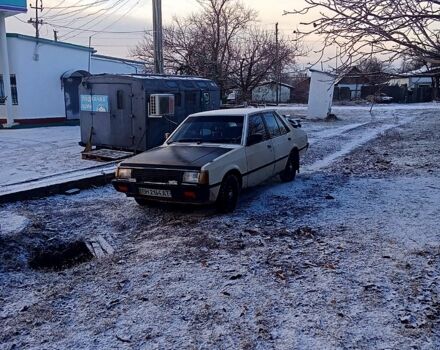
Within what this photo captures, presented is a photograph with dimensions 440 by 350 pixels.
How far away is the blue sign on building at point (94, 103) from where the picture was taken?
11.9 meters

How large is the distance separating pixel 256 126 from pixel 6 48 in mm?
17221

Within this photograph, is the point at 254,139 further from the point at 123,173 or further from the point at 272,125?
the point at 123,173

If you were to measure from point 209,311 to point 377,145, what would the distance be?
1286cm

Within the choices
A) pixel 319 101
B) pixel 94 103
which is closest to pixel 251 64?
pixel 319 101

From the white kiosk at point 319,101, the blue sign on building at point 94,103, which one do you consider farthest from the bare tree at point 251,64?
the blue sign on building at point 94,103

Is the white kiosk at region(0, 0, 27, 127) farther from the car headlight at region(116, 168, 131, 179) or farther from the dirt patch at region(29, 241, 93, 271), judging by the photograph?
the dirt patch at region(29, 241, 93, 271)

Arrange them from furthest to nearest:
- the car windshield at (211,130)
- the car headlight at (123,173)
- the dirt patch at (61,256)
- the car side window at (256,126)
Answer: the car side window at (256,126)
the car windshield at (211,130)
the car headlight at (123,173)
the dirt patch at (61,256)

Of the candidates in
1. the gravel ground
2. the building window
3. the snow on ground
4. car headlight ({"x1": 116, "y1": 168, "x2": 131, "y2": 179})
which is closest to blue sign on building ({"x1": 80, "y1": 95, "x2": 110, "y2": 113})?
the snow on ground

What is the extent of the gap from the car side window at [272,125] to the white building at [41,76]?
16.5m

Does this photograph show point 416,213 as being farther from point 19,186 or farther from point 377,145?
point 377,145

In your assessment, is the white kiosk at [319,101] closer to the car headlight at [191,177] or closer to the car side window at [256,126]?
the car side window at [256,126]

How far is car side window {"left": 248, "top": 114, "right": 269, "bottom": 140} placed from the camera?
7.56 m

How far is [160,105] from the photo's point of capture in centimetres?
1109

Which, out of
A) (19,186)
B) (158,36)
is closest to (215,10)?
(158,36)
